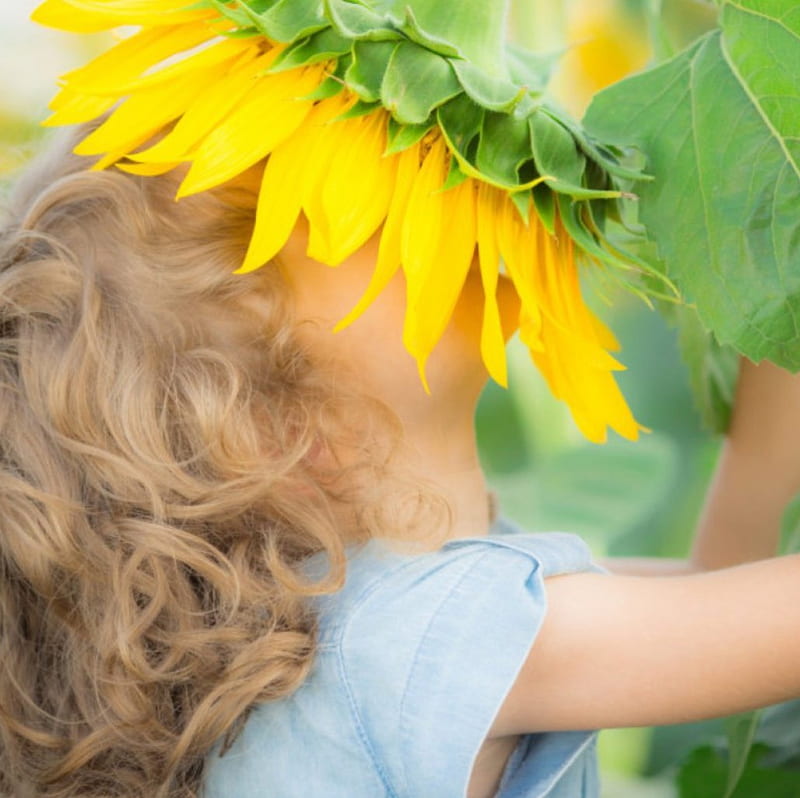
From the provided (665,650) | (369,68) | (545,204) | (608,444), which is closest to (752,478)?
(608,444)

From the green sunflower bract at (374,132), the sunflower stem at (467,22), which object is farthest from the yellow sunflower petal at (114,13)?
the sunflower stem at (467,22)

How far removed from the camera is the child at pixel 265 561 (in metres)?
0.71

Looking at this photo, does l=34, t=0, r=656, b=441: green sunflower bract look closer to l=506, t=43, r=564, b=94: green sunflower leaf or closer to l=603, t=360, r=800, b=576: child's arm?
l=506, t=43, r=564, b=94: green sunflower leaf

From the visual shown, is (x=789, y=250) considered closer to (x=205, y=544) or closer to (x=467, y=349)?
(x=467, y=349)

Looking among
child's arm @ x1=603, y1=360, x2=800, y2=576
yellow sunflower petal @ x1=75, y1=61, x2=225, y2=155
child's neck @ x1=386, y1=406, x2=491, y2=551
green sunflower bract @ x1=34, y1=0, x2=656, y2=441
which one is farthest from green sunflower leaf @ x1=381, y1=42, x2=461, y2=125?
child's arm @ x1=603, y1=360, x2=800, y2=576

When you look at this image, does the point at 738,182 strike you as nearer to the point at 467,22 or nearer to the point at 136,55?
the point at 467,22

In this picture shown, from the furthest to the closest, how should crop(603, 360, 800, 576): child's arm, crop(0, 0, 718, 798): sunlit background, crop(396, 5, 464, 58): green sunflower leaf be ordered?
crop(0, 0, 718, 798): sunlit background, crop(603, 360, 800, 576): child's arm, crop(396, 5, 464, 58): green sunflower leaf

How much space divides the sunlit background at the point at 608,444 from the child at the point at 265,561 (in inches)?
10.4

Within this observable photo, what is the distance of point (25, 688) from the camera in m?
0.83

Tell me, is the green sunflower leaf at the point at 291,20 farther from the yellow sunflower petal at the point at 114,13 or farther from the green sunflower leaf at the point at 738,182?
the green sunflower leaf at the point at 738,182

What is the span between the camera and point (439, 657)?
70 cm

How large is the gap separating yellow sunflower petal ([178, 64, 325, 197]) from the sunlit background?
0.43 metres

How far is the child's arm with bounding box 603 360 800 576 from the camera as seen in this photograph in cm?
92

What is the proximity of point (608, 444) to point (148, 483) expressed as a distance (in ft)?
1.72
